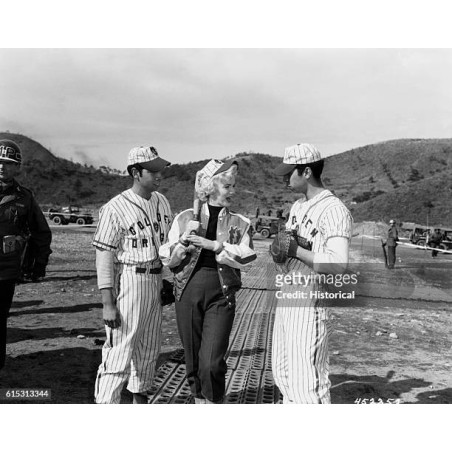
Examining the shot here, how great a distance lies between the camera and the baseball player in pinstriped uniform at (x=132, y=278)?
3.41 meters

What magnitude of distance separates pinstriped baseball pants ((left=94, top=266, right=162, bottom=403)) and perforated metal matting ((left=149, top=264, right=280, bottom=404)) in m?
0.39

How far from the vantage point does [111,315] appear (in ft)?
11.1

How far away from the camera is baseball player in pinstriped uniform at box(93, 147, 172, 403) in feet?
11.2

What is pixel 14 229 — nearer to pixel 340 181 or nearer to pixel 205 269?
pixel 205 269

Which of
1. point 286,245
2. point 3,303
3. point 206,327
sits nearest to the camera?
point 286,245

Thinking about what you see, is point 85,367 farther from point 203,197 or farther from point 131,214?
point 203,197

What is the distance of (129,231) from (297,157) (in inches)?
47.5

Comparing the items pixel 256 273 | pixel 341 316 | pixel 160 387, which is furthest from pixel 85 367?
pixel 256 273

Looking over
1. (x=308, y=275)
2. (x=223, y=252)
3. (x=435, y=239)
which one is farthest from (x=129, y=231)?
(x=435, y=239)

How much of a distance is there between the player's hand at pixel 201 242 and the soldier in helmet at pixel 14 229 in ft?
5.17

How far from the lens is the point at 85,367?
178 inches

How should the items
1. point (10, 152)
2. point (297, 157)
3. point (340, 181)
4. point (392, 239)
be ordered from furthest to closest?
point (340, 181), point (392, 239), point (10, 152), point (297, 157)

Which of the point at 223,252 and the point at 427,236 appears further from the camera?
the point at 427,236

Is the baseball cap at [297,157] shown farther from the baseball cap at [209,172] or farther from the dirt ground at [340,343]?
the dirt ground at [340,343]
